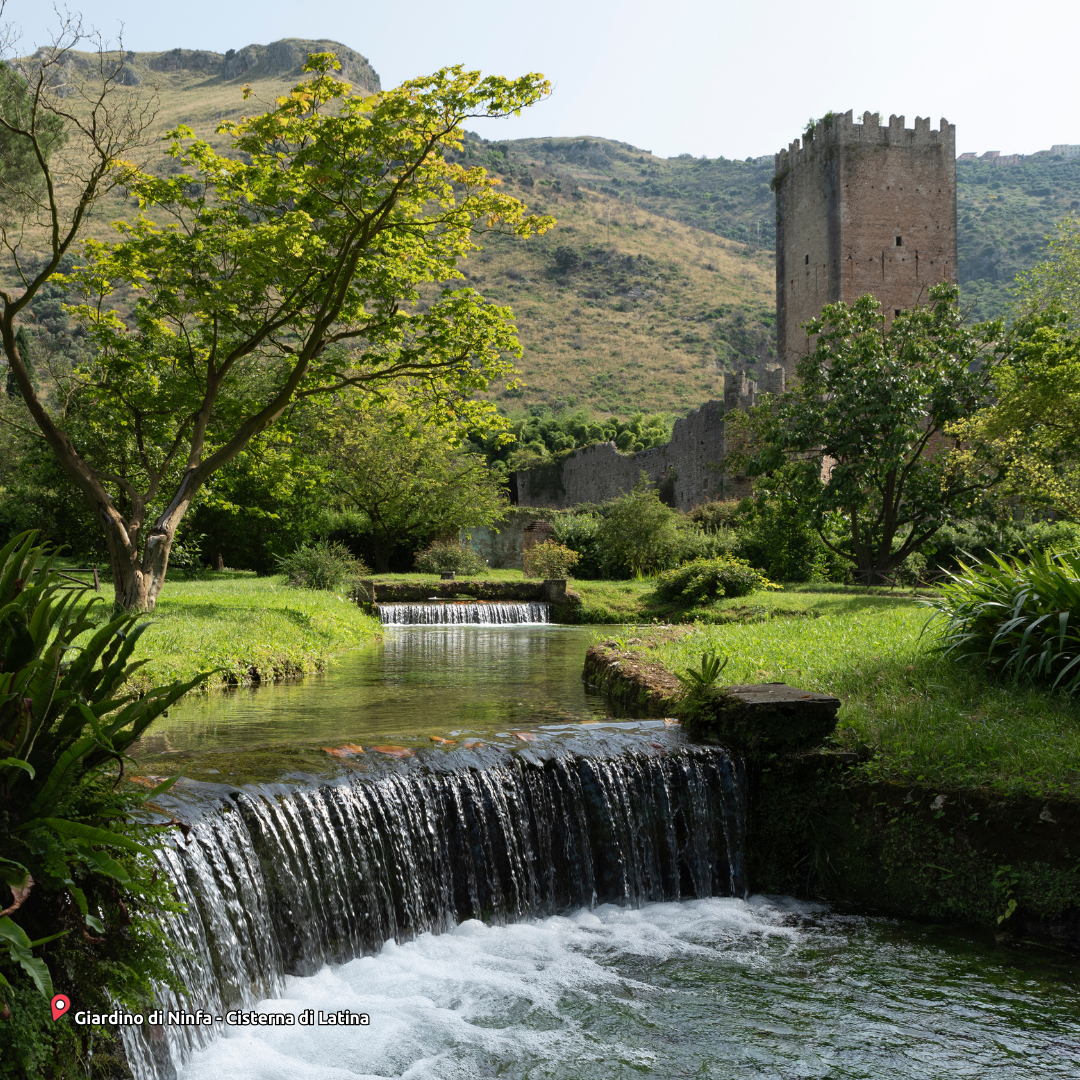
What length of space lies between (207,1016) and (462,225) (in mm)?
9714

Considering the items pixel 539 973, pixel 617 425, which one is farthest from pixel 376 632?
pixel 617 425

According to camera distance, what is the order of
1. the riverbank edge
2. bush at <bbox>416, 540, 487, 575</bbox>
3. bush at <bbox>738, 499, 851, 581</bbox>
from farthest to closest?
bush at <bbox>416, 540, 487, 575</bbox> < bush at <bbox>738, 499, 851, 581</bbox> < the riverbank edge

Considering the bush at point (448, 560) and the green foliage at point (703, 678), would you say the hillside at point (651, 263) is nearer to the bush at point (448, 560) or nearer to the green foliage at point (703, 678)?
the bush at point (448, 560)

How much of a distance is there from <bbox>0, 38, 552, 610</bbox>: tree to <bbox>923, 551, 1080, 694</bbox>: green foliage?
22.3 ft

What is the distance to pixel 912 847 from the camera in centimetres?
462

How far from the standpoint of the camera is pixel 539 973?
3914 millimetres

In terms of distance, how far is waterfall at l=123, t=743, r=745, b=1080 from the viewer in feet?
11.8

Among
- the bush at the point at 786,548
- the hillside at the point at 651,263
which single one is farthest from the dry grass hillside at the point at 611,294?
the bush at the point at 786,548

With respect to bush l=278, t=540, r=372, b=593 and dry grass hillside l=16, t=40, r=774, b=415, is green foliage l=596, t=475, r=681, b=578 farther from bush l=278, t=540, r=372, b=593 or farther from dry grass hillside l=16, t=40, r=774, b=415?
dry grass hillside l=16, t=40, r=774, b=415

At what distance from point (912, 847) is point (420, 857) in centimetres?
251

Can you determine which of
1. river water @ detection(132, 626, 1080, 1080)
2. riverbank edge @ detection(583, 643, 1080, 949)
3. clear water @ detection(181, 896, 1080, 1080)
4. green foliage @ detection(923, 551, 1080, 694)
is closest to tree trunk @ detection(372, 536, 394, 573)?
river water @ detection(132, 626, 1080, 1080)

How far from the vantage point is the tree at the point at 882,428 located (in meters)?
16.5

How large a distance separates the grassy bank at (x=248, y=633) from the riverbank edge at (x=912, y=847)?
4.89 meters

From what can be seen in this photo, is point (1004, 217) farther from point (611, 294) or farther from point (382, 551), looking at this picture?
point (382, 551)
